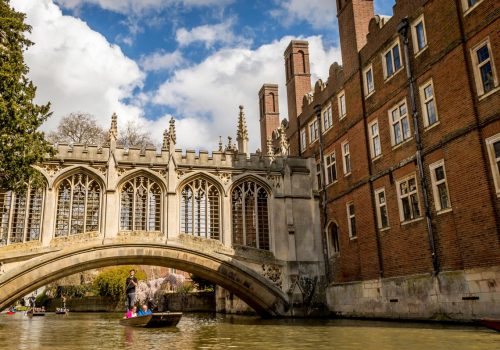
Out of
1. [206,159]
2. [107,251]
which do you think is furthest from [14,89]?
[206,159]

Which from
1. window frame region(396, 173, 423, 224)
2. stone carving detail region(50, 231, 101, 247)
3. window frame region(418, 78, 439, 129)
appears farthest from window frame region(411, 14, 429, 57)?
stone carving detail region(50, 231, 101, 247)

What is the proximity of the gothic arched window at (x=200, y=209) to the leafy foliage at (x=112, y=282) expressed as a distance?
79.6 feet

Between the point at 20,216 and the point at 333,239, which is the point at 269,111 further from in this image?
the point at 20,216

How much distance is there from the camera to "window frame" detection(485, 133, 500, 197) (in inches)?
497

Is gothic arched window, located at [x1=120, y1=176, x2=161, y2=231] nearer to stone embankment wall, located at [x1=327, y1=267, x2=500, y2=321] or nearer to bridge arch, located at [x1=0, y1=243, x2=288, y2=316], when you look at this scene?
bridge arch, located at [x1=0, y1=243, x2=288, y2=316]

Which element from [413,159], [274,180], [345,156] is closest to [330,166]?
[345,156]

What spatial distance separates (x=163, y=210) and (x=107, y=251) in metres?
2.86

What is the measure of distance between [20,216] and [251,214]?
973 cm

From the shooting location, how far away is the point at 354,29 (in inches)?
811

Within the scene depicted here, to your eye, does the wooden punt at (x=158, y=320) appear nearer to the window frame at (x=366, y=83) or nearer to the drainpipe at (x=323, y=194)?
the drainpipe at (x=323, y=194)

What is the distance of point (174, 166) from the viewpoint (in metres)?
20.8

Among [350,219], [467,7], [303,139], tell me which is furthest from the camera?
[303,139]

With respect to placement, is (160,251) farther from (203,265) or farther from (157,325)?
(157,325)

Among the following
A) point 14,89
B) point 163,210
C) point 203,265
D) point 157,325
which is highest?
point 14,89
